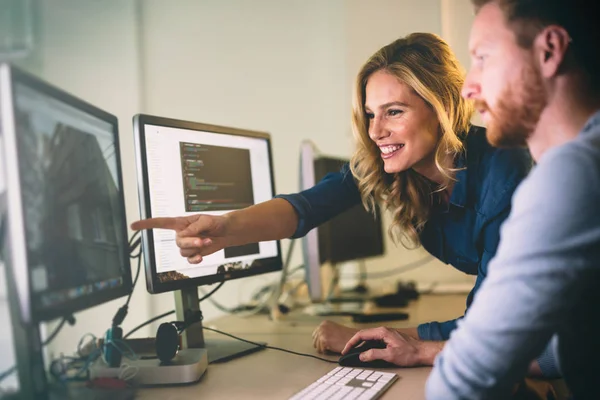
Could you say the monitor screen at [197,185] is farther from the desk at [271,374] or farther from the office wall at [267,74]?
the office wall at [267,74]

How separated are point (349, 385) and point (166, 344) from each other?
1.19ft

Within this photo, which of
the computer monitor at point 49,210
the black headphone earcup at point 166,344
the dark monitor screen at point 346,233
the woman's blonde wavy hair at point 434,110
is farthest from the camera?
the dark monitor screen at point 346,233

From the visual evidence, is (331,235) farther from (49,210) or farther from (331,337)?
(49,210)

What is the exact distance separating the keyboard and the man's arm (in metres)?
0.21

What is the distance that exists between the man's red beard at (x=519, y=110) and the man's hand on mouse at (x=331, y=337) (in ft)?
1.89

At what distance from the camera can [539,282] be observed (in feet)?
2.01

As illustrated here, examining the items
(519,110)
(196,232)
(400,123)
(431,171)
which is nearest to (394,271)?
(431,171)

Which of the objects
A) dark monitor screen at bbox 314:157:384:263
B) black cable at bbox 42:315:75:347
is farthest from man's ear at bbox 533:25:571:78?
dark monitor screen at bbox 314:157:384:263

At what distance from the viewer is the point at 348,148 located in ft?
8.22

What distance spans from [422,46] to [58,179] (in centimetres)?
91

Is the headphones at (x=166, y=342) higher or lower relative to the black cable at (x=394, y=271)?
higher

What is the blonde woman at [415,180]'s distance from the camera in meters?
1.18

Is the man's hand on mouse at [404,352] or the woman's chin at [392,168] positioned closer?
the man's hand on mouse at [404,352]

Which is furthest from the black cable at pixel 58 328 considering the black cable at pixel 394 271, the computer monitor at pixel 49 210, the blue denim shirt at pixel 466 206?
the black cable at pixel 394 271
